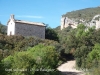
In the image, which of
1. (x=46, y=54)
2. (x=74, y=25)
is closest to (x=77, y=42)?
(x=46, y=54)

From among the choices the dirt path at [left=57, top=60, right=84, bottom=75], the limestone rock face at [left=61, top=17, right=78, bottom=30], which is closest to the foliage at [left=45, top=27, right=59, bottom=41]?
the dirt path at [left=57, top=60, right=84, bottom=75]

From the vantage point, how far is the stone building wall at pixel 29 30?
37062mm

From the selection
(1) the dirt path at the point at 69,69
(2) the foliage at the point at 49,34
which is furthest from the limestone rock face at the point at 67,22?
(1) the dirt path at the point at 69,69

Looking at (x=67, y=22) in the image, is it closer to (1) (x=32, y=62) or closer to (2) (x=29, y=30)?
(2) (x=29, y=30)

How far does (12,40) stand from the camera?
33.4 meters

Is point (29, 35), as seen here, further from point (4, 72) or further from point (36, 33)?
point (4, 72)

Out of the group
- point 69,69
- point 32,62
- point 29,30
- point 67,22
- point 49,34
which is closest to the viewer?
point 32,62

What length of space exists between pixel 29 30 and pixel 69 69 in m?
11.3

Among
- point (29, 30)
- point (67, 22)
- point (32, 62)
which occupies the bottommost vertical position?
point (32, 62)

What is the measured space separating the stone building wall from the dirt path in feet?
26.3

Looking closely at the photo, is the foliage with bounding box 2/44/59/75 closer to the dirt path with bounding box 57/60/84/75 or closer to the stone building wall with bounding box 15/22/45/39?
the dirt path with bounding box 57/60/84/75

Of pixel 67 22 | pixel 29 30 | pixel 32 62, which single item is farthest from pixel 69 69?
pixel 67 22

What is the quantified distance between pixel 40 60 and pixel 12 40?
13.5 m

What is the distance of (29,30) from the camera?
124ft
